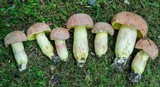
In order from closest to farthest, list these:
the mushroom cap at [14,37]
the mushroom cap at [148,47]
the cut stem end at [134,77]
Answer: the mushroom cap at [14,37] < the mushroom cap at [148,47] < the cut stem end at [134,77]

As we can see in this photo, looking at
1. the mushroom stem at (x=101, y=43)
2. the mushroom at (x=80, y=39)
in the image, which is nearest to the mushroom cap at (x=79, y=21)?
the mushroom at (x=80, y=39)

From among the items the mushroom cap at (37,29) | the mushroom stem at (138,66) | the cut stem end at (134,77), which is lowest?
the cut stem end at (134,77)

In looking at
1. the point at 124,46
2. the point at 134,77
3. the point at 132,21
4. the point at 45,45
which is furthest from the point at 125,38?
the point at 45,45

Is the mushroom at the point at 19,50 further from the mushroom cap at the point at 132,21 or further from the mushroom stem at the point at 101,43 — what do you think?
the mushroom cap at the point at 132,21

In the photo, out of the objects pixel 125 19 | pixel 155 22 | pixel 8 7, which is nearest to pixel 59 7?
pixel 8 7

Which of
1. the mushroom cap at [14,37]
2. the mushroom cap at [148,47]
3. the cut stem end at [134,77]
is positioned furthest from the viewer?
the cut stem end at [134,77]

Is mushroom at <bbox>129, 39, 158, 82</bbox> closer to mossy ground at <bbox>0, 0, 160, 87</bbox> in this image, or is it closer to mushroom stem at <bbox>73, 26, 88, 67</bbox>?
mossy ground at <bbox>0, 0, 160, 87</bbox>

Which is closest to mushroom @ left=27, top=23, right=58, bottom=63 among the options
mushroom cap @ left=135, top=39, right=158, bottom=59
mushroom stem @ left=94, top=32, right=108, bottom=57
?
mushroom stem @ left=94, top=32, right=108, bottom=57
